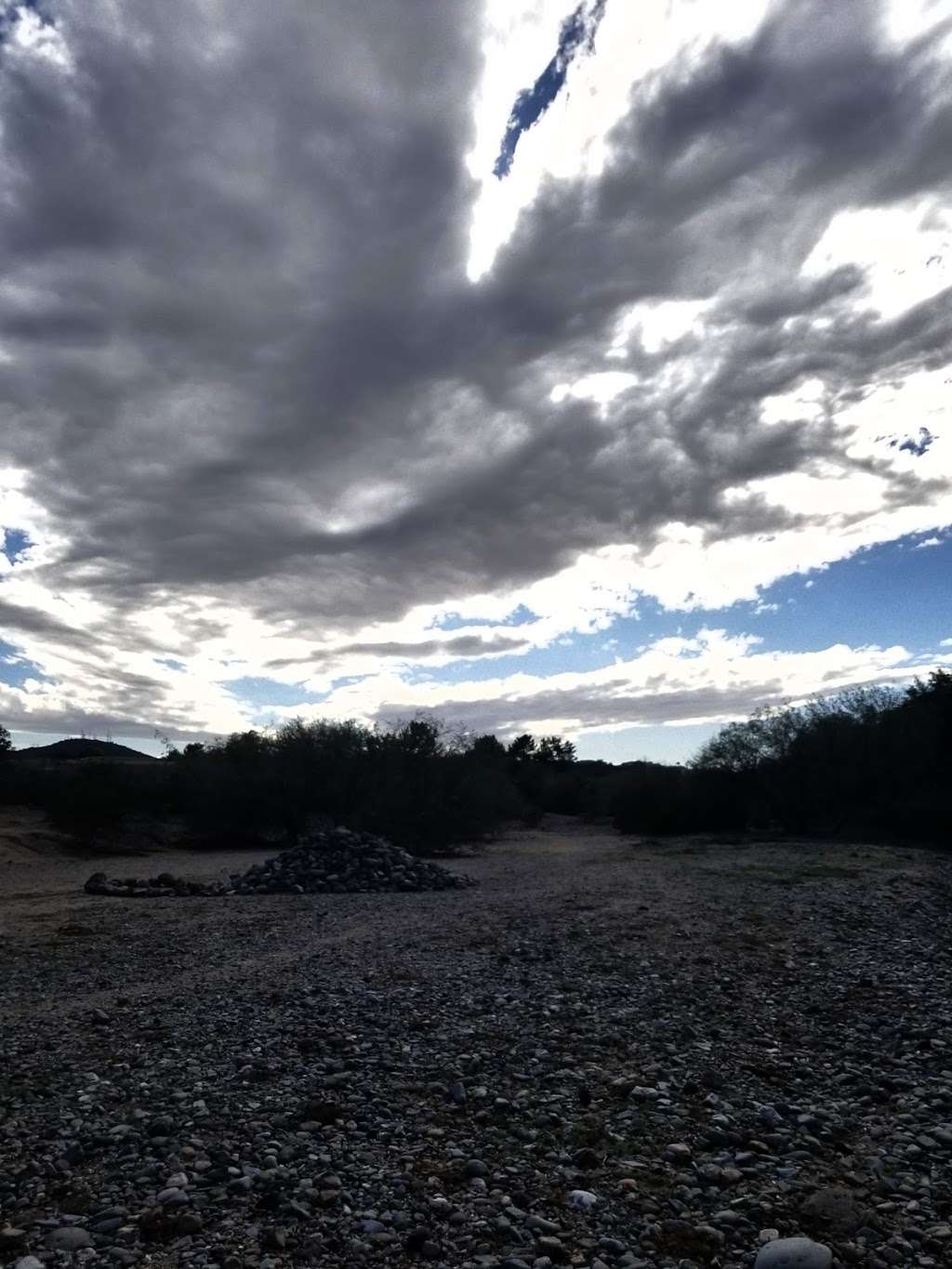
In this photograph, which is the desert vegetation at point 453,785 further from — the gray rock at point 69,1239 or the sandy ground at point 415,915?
the gray rock at point 69,1239

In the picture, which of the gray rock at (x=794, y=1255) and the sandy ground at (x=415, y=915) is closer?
the gray rock at (x=794, y=1255)

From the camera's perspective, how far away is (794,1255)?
3.91 metres

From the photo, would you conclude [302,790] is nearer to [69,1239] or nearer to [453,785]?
[453,785]

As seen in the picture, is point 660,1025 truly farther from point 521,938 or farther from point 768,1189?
point 521,938

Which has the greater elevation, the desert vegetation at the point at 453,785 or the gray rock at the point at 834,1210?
the desert vegetation at the point at 453,785

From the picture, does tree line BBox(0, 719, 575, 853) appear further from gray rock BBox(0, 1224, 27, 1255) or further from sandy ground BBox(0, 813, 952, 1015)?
gray rock BBox(0, 1224, 27, 1255)

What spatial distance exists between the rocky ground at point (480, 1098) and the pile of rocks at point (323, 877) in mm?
7124

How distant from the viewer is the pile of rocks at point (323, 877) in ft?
64.1

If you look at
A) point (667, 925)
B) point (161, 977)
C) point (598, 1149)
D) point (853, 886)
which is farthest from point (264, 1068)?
point (853, 886)

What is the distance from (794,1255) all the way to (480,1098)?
2.39 meters

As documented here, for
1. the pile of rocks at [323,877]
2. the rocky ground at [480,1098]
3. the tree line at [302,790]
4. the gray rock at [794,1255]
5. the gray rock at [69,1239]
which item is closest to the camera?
the gray rock at [794,1255]

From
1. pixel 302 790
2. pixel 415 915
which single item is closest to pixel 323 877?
pixel 415 915

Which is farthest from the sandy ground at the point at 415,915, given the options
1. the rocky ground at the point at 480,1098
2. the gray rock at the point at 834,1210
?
the gray rock at the point at 834,1210

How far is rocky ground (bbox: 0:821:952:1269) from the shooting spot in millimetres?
4230
